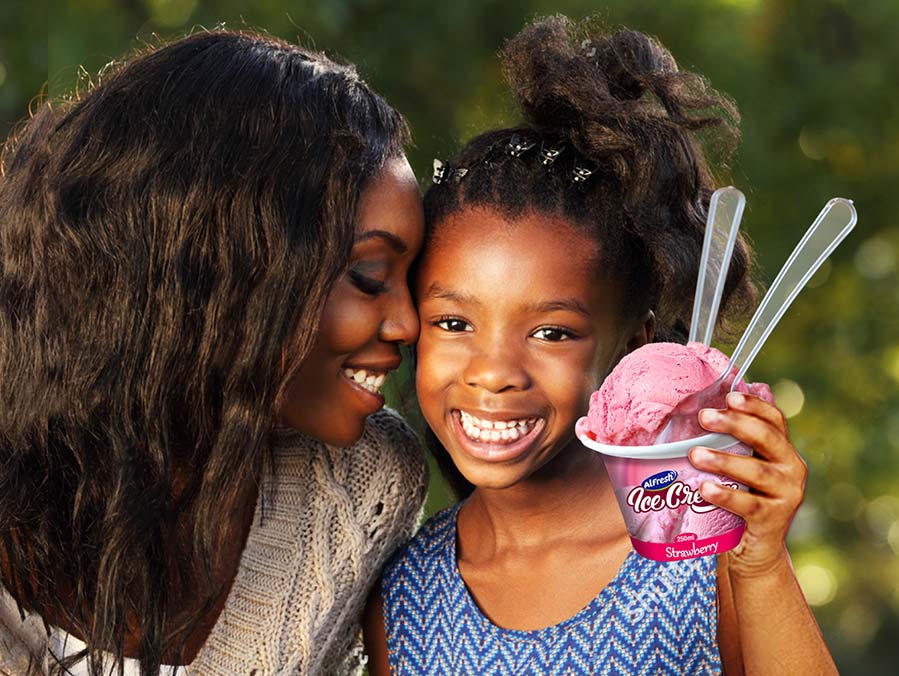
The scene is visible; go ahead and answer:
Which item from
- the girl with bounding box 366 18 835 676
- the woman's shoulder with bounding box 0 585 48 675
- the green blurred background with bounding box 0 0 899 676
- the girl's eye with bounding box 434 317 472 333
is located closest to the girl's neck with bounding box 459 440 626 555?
the girl with bounding box 366 18 835 676

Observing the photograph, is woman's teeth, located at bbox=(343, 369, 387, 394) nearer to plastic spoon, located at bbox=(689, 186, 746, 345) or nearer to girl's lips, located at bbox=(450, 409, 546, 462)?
girl's lips, located at bbox=(450, 409, 546, 462)

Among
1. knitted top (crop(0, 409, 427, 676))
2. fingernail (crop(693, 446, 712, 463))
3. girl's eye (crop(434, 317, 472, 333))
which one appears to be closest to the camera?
fingernail (crop(693, 446, 712, 463))

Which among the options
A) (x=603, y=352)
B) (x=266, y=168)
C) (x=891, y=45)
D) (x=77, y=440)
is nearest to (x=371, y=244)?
(x=266, y=168)

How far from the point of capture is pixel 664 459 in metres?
1.76

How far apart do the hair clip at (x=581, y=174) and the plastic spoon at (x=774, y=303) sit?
0.58 m

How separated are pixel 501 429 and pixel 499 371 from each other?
11cm

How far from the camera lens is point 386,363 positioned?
2369 millimetres

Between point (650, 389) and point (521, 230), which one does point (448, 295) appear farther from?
point (650, 389)

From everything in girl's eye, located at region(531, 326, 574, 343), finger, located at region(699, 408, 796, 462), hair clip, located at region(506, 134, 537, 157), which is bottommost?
finger, located at region(699, 408, 796, 462)

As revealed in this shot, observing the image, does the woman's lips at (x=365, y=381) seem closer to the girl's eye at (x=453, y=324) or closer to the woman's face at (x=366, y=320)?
the woman's face at (x=366, y=320)

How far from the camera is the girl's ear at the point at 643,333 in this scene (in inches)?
93.1

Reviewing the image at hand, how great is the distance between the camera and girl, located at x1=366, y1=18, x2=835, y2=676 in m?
2.21

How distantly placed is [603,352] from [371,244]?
436 mm

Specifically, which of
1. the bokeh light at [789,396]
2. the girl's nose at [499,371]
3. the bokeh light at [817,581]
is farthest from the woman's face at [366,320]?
the bokeh light at [817,581]
